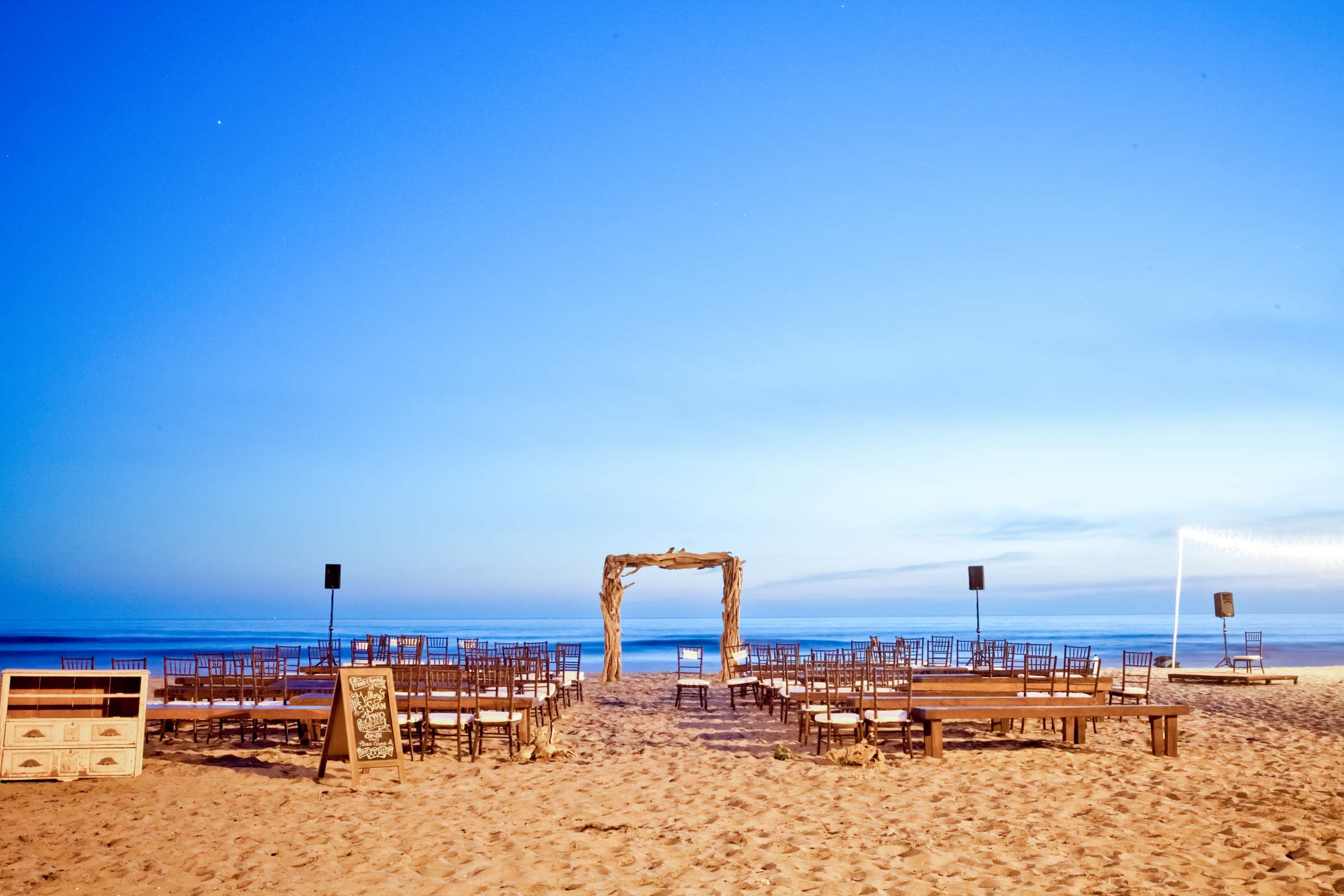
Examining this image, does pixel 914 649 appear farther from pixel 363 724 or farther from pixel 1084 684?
pixel 363 724

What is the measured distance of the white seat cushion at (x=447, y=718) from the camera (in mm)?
9148

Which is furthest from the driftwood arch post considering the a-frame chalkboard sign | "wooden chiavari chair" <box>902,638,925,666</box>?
the a-frame chalkboard sign

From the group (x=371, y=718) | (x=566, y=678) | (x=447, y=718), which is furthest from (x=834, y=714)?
(x=566, y=678)

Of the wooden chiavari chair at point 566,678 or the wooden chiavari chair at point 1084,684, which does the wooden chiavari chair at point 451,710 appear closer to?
the wooden chiavari chair at point 566,678

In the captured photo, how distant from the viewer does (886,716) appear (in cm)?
941

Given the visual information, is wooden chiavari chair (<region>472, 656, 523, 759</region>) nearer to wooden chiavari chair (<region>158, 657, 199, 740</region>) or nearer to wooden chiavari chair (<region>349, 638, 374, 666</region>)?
wooden chiavari chair (<region>158, 657, 199, 740</region>)

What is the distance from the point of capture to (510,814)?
22.1 feet

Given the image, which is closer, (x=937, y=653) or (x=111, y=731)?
(x=111, y=731)

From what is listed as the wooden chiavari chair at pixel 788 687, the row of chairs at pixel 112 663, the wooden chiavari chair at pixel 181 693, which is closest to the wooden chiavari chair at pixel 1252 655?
the wooden chiavari chair at pixel 788 687

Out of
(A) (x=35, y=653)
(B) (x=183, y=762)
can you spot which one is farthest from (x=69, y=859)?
(A) (x=35, y=653)

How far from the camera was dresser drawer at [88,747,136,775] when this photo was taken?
7.68m

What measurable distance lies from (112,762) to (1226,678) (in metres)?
18.4

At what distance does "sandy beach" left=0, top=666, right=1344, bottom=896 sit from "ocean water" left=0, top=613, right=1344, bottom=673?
60.6 feet

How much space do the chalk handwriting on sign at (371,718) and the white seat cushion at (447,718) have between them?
44.4 inches
